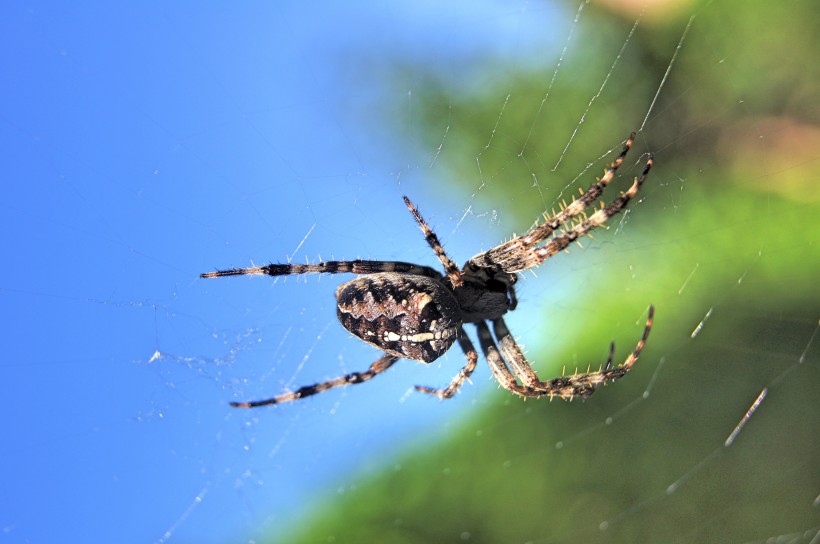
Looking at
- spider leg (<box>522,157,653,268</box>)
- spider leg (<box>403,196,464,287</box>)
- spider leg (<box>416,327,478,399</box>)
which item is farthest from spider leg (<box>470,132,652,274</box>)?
spider leg (<box>416,327,478,399</box>)

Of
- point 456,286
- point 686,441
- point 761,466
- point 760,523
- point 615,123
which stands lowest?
point 760,523

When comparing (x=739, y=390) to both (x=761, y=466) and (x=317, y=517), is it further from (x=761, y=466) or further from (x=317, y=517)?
(x=317, y=517)

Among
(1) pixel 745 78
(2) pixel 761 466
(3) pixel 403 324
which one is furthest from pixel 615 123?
(3) pixel 403 324

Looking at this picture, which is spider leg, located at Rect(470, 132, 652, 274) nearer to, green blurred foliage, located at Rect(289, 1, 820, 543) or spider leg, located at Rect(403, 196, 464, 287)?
spider leg, located at Rect(403, 196, 464, 287)

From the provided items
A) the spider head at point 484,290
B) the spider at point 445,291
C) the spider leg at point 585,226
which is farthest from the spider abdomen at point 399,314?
the spider leg at point 585,226

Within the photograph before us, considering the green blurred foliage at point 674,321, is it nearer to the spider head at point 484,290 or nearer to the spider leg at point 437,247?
the spider head at point 484,290

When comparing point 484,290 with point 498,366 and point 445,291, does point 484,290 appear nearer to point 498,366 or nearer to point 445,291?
point 445,291
